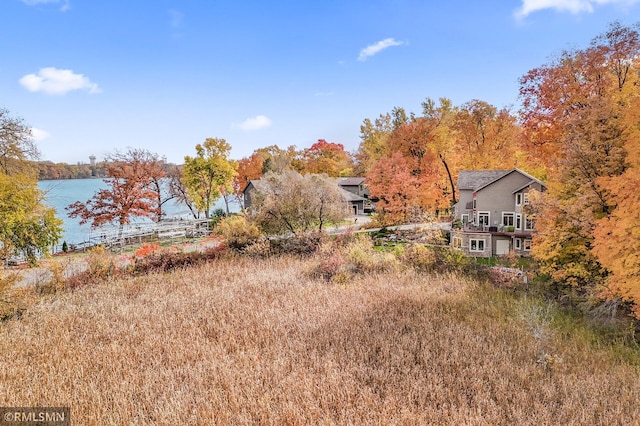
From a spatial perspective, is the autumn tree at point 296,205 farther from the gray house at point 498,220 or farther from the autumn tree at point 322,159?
the autumn tree at point 322,159

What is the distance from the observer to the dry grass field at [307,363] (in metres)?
5.43

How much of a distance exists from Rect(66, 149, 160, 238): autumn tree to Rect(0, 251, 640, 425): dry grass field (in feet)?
63.3

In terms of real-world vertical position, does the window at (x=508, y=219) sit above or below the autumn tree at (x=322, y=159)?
below

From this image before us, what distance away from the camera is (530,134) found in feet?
68.7

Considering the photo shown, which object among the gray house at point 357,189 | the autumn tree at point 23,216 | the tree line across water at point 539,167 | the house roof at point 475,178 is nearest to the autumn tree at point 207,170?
the tree line across water at point 539,167

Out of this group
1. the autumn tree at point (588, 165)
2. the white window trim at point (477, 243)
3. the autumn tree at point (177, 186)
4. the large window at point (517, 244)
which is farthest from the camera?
the autumn tree at point (177, 186)

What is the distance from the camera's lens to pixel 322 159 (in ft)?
169

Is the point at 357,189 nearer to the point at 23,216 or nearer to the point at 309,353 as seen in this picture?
the point at 23,216

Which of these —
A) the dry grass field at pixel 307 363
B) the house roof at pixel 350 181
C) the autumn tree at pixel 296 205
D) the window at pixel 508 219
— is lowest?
the dry grass field at pixel 307 363

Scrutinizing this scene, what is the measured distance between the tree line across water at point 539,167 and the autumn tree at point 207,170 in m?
0.11

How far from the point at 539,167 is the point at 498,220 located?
8.36m

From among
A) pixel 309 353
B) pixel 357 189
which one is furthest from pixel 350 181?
pixel 309 353

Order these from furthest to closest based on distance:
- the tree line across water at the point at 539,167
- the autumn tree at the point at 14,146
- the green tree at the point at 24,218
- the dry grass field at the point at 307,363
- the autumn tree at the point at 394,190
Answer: the autumn tree at the point at 394,190, the autumn tree at the point at 14,146, the green tree at the point at 24,218, the tree line across water at the point at 539,167, the dry grass field at the point at 307,363

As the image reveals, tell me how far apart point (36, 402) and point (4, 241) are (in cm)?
959
